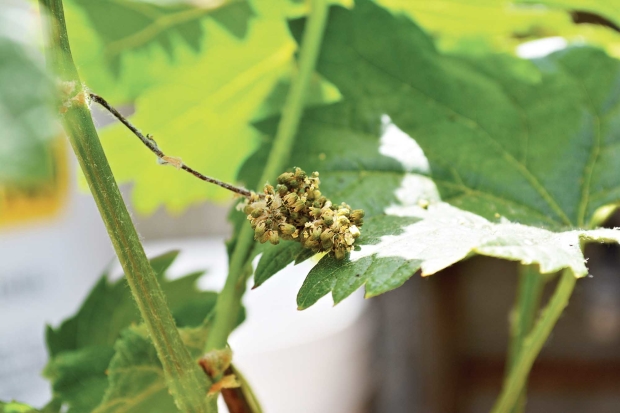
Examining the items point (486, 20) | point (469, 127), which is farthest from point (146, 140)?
point (486, 20)

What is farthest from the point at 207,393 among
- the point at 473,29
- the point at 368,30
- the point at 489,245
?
the point at 473,29

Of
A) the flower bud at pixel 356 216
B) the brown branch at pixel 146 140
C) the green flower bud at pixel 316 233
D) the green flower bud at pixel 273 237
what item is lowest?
the green flower bud at pixel 316 233

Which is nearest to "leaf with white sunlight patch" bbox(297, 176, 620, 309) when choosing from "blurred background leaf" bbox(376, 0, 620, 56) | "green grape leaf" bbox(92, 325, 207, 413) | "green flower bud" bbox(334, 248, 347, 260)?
"green flower bud" bbox(334, 248, 347, 260)

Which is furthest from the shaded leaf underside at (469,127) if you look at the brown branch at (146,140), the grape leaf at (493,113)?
the brown branch at (146,140)

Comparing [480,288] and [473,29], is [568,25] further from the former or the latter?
[480,288]

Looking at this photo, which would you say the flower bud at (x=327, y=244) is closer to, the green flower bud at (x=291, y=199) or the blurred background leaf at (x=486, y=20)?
the green flower bud at (x=291, y=199)

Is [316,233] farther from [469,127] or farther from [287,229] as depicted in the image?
[469,127]

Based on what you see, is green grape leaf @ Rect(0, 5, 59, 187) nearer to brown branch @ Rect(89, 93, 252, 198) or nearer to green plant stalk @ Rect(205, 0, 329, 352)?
brown branch @ Rect(89, 93, 252, 198)
